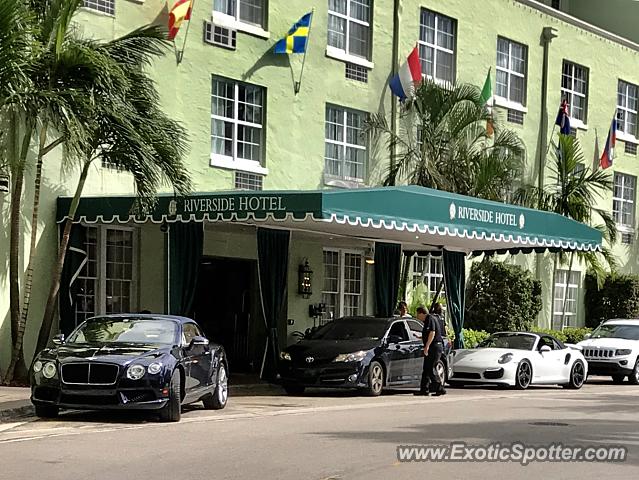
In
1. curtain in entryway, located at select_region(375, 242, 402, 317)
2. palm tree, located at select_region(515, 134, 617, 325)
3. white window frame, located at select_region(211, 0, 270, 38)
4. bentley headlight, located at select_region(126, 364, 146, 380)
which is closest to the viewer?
bentley headlight, located at select_region(126, 364, 146, 380)

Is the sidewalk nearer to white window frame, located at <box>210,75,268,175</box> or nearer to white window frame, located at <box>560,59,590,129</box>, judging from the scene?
white window frame, located at <box>210,75,268,175</box>

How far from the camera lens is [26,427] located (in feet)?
49.0

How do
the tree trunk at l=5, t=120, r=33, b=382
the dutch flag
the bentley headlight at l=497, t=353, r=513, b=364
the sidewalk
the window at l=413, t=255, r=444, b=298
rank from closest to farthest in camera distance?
the sidewalk
the tree trunk at l=5, t=120, r=33, b=382
the bentley headlight at l=497, t=353, r=513, b=364
the dutch flag
the window at l=413, t=255, r=444, b=298

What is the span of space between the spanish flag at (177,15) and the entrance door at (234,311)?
18.8 ft

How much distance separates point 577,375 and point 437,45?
1047cm

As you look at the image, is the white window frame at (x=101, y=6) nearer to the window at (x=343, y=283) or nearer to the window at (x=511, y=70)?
the window at (x=343, y=283)

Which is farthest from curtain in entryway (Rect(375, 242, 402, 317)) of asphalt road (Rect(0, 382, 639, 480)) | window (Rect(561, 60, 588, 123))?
window (Rect(561, 60, 588, 123))

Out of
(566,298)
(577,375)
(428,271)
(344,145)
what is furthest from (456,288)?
(566,298)

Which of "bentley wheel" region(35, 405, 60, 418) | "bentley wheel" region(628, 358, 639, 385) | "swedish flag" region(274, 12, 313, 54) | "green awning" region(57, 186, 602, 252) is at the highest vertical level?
"swedish flag" region(274, 12, 313, 54)

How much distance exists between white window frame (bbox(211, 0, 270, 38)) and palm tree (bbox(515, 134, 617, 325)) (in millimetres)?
9468

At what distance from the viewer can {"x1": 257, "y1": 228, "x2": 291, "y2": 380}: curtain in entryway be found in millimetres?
23922

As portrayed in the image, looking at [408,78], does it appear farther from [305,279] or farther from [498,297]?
[498,297]

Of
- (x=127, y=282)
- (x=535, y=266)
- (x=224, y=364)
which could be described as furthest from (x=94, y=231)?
(x=535, y=266)

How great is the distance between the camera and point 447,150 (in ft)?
94.9
